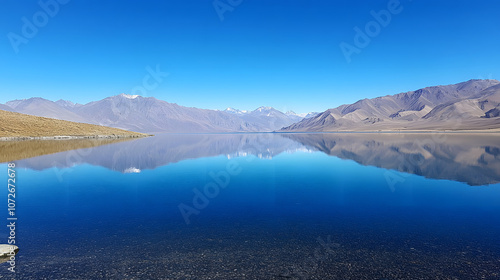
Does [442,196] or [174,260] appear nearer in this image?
[174,260]

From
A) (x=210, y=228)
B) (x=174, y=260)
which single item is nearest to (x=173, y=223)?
(x=210, y=228)

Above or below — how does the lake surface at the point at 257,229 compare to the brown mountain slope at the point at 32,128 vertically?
below

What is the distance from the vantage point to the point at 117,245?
10.2 m

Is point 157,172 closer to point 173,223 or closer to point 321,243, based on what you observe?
point 173,223

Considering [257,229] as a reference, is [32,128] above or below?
above

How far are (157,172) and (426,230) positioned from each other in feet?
79.2

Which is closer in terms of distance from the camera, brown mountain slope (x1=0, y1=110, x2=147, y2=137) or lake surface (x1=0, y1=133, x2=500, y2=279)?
lake surface (x1=0, y1=133, x2=500, y2=279)

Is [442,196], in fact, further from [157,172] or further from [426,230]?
[157,172]

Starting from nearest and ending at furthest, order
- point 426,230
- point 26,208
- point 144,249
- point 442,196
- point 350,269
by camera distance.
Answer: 1. point 350,269
2. point 144,249
3. point 426,230
4. point 26,208
5. point 442,196

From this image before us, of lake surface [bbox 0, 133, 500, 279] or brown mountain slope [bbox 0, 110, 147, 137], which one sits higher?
brown mountain slope [bbox 0, 110, 147, 137]

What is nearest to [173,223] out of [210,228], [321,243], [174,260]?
[210,228]

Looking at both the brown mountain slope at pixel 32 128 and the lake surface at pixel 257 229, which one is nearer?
the lake surface at pixel 257 229

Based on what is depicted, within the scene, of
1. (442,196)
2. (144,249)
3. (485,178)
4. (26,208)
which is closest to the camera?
(144,249)

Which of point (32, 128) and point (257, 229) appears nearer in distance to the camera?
point (257, 229)
